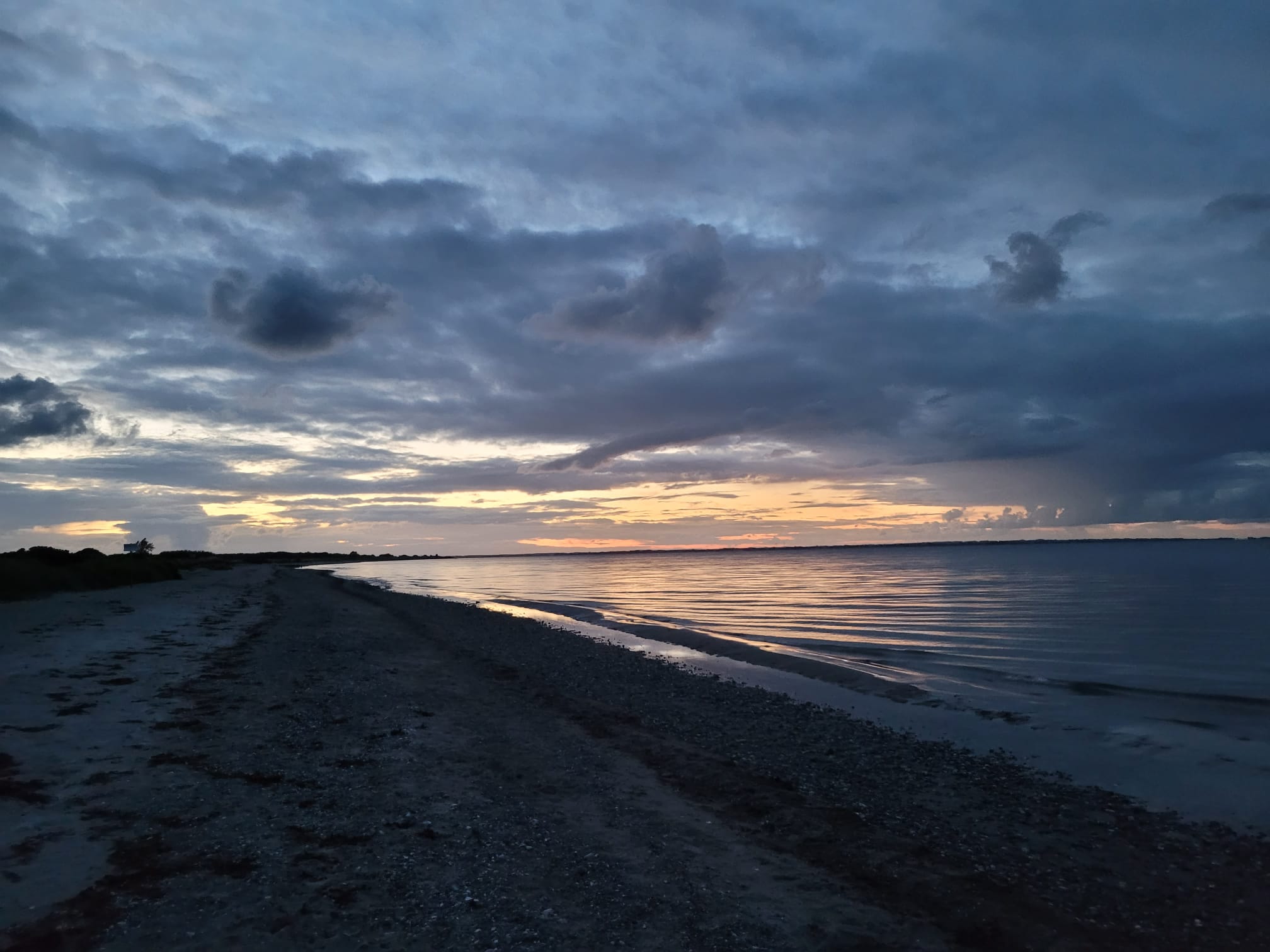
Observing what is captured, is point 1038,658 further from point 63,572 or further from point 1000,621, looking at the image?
point 63,572

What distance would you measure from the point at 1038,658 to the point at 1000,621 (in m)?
12.7

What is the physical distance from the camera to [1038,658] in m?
26.7

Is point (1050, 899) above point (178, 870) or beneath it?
beneath

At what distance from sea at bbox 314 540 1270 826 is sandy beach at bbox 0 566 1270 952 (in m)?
2.41

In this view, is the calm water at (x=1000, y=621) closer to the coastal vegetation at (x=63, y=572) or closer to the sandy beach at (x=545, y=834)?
the sandy beach at (x=545, y=834)

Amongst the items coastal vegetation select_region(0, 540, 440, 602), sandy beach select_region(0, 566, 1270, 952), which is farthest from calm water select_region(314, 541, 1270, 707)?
coastal vegetation select_region(0, 540, 440, 602)

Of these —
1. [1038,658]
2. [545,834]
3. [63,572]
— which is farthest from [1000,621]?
[63,572]

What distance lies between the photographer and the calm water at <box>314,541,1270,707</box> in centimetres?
2297

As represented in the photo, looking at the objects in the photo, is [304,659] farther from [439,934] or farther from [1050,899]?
[1050,899]

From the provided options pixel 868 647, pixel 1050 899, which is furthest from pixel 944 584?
pixel 1050 899

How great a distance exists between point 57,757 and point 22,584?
4045 centimetres

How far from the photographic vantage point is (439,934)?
660cm

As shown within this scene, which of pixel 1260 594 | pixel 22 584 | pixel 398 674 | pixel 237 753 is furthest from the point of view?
pixel 1260 594

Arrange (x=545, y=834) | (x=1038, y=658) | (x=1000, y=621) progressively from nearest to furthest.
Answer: (x=545, y=834) < (x=1038, y=658) < (x=1000, y=621)
